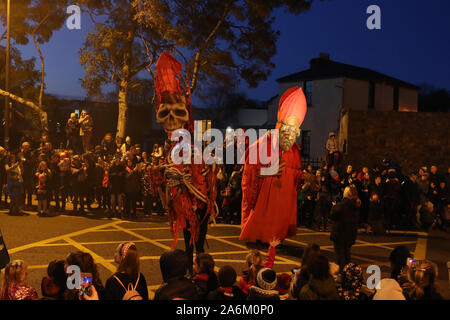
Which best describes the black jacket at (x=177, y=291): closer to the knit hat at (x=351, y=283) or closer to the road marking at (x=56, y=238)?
the knit hat at (x=351, y=283)

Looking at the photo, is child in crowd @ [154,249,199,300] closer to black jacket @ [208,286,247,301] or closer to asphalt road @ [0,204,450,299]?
black jacket @ [208,286,247,301]

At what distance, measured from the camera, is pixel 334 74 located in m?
27.2

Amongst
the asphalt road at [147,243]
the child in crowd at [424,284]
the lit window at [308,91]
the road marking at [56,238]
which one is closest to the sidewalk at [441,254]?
the asphalt road at [147,243]

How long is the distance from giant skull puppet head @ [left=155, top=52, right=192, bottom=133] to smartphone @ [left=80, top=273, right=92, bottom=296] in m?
2.37

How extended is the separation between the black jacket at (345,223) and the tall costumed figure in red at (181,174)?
2109 millimetres

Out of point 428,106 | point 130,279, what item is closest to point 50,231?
point 130,279

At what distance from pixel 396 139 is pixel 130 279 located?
17366 mm

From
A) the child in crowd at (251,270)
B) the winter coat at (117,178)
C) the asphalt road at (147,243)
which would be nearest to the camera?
the child in crowd at (251,270)

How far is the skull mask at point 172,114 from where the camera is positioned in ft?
19.6

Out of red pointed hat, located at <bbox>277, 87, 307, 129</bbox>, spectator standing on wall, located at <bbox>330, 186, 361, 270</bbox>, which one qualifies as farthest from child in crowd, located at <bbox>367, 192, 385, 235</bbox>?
Result: red pointed hat, located at <bbox>277, 87, 307, 129</bbox>

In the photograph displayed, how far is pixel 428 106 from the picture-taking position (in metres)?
45.8

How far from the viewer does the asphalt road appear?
7.44m

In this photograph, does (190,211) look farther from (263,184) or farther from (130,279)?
Result: (130,279)

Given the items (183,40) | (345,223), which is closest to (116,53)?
(183,40)
